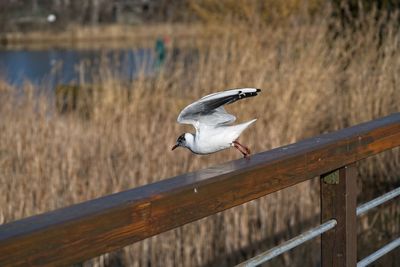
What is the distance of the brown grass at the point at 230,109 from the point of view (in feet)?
17.3

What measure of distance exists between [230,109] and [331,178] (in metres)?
4.54

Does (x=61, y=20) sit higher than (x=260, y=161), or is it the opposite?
(x=260, y=161)

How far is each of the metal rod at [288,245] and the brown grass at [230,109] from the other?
2.62m

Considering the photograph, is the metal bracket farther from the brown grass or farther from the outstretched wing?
the brown grass

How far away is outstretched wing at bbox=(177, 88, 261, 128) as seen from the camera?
82.6 inches

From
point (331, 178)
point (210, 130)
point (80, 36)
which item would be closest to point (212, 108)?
point (210, 130)

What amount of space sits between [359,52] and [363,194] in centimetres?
151

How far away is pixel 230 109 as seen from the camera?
22.3ft

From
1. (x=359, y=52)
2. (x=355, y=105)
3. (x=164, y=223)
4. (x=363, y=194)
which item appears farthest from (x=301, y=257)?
(x=164, y=223)

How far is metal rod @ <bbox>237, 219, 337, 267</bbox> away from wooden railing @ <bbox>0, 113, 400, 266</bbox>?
99 mm

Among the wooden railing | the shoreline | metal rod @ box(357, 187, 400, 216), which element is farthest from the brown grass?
the shoreline

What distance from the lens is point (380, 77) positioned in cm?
704

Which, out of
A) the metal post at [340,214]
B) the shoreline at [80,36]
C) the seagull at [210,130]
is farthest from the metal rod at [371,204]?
the shoreline at [80,36]

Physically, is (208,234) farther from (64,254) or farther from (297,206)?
(64,254)
